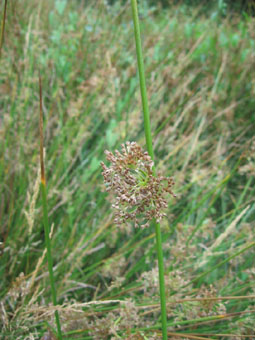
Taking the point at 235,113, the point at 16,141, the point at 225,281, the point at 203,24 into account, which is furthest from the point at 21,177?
the point at 203,24

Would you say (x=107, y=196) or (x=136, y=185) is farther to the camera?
(x=107, y=196)

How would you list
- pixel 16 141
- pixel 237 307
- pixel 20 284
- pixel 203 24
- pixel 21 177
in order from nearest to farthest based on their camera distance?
pixel 20 284 → pixel 237 307 → pixel 21 177 → pixel 16 141 → pixel 203 24

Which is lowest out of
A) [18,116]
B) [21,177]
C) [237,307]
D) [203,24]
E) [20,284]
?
[237,307]

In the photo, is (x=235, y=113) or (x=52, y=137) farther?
(x=235, y=113)

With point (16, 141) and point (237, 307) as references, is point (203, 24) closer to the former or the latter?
point (16, 141)

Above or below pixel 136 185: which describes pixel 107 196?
above
